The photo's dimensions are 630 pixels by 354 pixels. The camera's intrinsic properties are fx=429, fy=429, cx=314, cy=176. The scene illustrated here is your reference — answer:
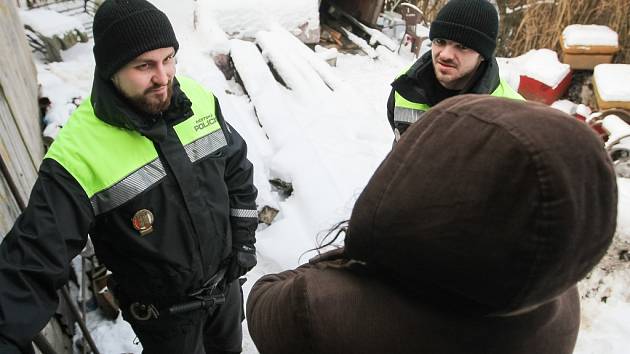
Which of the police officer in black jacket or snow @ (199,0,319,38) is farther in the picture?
snow @ (199,0,319,38)

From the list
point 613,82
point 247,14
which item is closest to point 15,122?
point 247,14

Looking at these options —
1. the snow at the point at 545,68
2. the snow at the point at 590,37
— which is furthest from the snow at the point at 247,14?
the snow at the point at 590,37

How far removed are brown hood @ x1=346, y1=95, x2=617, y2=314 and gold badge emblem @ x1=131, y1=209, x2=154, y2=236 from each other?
3.84 ft

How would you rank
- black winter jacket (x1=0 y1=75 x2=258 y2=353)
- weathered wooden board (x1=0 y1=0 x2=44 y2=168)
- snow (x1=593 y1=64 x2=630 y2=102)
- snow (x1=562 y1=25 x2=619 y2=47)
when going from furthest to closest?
snow (x1=562 y1=25 x2=619 y2=47)
snow (x1=593 y1=64 x2=630 y2=102)
weathered wooden board (x1=0 y1=0 x2=44 y2=168)
black winter jacket (x1=0 y1=75 x2=258 y2=353)

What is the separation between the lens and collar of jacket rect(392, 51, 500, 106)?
219cm

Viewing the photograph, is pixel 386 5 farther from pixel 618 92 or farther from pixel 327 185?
pixel 327 185

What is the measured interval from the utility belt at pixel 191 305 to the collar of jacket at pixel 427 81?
1.41m

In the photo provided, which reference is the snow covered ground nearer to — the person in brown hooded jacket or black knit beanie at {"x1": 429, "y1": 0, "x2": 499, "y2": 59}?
black knit beanie at {"x1": 429, "y1": 0, "x2": 499, "y2": 59}

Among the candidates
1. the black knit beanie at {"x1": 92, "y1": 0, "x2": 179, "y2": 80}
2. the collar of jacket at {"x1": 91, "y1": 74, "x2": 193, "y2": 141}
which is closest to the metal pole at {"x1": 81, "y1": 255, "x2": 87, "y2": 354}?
the collar of jacket at {"x1": 91, "y1": 74, "x2": 193, "y2": 141}

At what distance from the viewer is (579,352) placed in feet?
9.36

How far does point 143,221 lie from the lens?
1.64 m

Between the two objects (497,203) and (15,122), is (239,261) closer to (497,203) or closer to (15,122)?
(497,203)

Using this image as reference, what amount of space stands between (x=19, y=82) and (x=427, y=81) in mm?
3163

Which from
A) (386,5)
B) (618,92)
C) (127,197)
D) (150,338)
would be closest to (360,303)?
(127,197)
